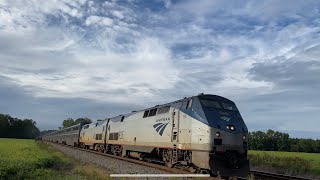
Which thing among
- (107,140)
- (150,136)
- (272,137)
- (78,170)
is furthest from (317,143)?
(78,170)

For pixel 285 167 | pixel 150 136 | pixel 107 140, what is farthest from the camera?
pixel 107 140

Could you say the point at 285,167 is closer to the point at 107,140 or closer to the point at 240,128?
the point at 240,128

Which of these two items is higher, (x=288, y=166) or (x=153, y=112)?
(x=153, y=112)

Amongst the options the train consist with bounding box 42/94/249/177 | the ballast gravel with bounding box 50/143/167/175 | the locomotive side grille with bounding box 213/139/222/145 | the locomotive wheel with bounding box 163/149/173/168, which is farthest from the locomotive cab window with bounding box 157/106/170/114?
the locomotive side grille with bounding box 213/139/222/145

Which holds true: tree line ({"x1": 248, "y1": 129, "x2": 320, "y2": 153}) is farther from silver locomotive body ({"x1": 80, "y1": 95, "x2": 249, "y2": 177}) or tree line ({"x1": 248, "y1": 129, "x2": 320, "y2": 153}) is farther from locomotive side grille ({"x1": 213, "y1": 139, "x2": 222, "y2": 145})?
locomotive side grille ({"x1": 213, "y1": 139, "x2": 222, "y2": 145})

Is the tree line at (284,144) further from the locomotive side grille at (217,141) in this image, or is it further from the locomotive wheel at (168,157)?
the locomotive side grille at (217,141)

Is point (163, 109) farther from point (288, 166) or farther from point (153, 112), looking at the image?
point (288, 166)

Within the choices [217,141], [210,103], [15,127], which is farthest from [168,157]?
[15,127]

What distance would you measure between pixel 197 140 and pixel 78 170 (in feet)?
20.0

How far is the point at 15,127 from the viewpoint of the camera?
513ft

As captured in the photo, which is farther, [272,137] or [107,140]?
[272,137]

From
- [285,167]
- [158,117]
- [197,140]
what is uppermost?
[158,117]

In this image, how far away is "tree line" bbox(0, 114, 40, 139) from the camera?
14888 cm

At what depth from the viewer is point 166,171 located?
1906cm
